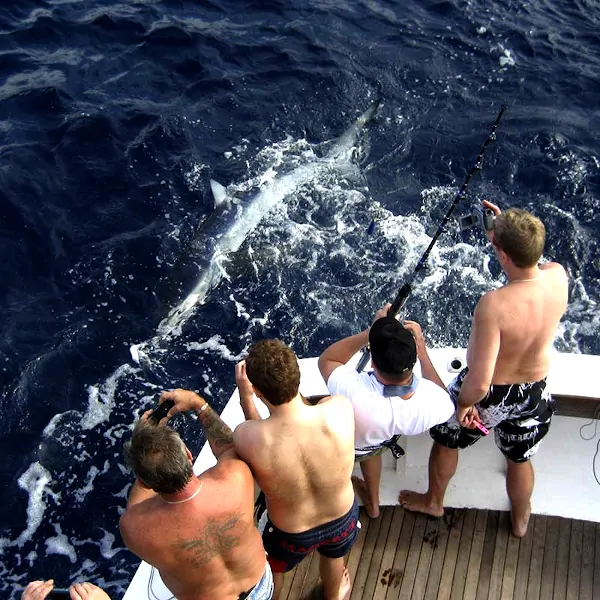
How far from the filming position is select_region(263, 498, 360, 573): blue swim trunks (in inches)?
120

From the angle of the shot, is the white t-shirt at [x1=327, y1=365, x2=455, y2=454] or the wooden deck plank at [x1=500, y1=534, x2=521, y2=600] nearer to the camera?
the white t-shirt at [x1=327, y1=365, x2=455, y2=454]

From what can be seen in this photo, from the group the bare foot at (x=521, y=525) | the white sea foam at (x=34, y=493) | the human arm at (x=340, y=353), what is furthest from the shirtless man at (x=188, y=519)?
the white sea foam at (x=34, y=493)

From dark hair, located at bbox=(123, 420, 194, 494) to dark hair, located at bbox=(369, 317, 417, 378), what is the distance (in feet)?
3.11

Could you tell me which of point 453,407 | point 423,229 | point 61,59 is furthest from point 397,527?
point 61,59

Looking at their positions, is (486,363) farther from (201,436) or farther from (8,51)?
(8,51)

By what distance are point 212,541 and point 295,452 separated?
461mm

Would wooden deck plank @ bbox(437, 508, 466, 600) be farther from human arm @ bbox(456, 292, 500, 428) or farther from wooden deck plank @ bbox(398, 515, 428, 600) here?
human arm @ bbox(456, 292, 500, 428)

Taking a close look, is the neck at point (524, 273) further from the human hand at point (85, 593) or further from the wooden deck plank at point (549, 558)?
the human hand at point (85, 593)

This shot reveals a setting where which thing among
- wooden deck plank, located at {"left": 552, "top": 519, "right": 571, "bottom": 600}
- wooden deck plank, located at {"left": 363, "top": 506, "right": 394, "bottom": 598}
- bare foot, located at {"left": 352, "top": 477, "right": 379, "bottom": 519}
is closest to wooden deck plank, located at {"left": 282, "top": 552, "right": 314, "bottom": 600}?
wooden deck plank, located at {"left": 363, "top": 506, "right": 394, "bottom": 598}

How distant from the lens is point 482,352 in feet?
10.6

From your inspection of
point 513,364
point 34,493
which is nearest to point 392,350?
point 513,364

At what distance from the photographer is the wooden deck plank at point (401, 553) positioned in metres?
3.81

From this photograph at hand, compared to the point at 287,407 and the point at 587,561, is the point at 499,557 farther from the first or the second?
the point at 287,407

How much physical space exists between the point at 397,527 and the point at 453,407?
1.18 metres
